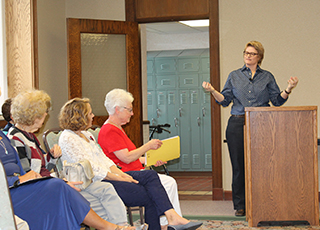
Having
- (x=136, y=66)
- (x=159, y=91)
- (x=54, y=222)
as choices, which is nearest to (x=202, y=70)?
(x=159, y=91)

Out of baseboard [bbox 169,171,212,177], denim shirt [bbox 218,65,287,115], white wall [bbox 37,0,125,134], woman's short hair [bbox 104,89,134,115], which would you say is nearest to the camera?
woman's short hair [bbox 104,89,134,115]

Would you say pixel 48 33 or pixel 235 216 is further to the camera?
pixel 48 33

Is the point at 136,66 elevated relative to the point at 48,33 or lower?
lower

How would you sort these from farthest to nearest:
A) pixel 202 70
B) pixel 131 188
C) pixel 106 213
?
pixel 202 70 → pixel 131 188 → pixel 106 213

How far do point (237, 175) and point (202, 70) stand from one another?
393 centimetres

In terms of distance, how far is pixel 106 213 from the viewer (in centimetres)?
207

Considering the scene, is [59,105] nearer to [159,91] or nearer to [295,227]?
[295,227]

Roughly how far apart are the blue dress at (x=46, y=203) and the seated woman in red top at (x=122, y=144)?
68 centimetres

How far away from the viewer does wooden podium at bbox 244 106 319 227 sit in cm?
281

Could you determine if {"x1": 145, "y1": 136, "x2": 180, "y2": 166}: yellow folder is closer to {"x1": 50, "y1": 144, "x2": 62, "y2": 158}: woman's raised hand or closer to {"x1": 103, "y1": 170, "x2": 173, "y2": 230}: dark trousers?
{"x1": 103, "y1": 170, "x2": 173, "y2": 230}: dark trousers

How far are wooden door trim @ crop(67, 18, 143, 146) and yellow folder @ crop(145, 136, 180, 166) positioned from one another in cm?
161

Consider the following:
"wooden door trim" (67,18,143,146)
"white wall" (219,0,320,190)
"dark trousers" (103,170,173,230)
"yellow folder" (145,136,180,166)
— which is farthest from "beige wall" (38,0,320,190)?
"dark trousers" (103,170,173,230)

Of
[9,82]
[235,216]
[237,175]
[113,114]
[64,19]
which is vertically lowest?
[235,216]

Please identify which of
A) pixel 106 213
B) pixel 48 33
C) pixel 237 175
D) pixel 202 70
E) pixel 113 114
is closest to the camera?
pixel 106 213
